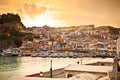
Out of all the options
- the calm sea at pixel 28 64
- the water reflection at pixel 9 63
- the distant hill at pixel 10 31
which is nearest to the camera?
the distant hill at pixel 10 31

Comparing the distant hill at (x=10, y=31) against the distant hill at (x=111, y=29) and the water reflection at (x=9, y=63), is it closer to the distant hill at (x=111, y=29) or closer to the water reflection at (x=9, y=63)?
the water reflection at (x=9, y=63)

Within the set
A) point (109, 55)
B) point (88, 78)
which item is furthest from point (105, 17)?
point (88, 78)

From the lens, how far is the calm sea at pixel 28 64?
A: 793 centimetres

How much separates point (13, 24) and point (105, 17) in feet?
7.18

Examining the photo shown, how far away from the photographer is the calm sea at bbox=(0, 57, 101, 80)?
26.0 ft

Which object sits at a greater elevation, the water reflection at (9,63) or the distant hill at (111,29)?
the distant hill at (111,29)

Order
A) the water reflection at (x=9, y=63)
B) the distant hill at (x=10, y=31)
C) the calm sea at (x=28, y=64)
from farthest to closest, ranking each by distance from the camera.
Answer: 1. the calm sea at (x=28, y=64)
2. the water reflection at (x=9, y=63)
3. the distant hill at (x=10, y=31)

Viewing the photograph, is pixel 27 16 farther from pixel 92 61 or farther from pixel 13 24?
pixel 92 61

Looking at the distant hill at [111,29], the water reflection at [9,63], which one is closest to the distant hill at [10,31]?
the water reflection at [9,63]

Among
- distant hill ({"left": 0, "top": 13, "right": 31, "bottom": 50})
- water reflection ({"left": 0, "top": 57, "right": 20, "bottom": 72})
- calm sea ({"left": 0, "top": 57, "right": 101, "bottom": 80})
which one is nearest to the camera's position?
distant hill ({"left": 0, "top": 13, "right": 31, "bottom": 50})

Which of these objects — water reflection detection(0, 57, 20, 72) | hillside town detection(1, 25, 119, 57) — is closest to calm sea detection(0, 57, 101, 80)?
water reflection detection(0, 57, 20, 72)

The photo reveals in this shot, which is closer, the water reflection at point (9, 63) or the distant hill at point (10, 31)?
the distant hill at point (10, 31)

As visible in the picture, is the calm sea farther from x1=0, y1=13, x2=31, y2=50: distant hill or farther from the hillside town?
x1=0, y1=13, x2=31, y2=50: distant hill

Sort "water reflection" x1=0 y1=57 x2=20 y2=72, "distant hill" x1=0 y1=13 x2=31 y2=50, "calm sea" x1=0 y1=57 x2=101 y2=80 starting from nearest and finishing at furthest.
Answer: "distant hill" x1=0 y1=13 x2=31 y2=50 < "water reflection" x1=0 y1=57 x2=20 y2=72 < "calm sea" x1=0 y1=57 x2=101 y2=80
